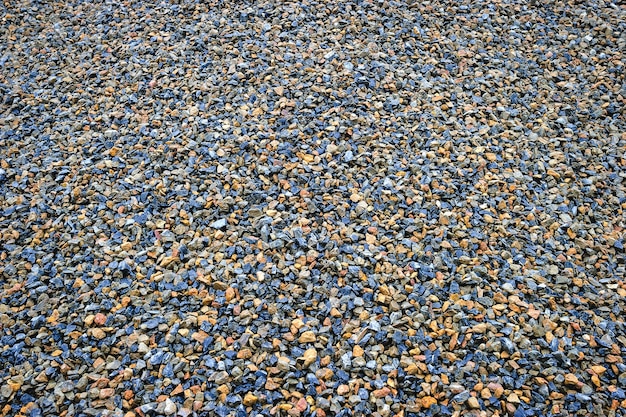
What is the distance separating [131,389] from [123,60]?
122 inches

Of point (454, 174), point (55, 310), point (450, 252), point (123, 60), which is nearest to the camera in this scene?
point (55, 310)

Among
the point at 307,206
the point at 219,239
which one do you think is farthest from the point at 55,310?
the point at 307,206

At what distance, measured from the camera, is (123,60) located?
14.9 feet

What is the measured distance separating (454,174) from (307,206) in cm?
111

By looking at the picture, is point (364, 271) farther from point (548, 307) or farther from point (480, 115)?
point (480, 115)

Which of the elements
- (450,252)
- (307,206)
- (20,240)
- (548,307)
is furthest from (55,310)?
(548,307)

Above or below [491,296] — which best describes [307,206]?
above

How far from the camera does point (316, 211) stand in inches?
131

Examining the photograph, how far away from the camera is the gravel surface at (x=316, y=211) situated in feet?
8.77

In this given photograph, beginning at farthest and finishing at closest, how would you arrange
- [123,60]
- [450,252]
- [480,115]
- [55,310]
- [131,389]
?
[123,60]
[480,115]
[450,252]
[55,310]
[131,389]

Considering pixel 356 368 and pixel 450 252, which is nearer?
pixel 356 368

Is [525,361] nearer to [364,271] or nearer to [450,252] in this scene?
[450,252]

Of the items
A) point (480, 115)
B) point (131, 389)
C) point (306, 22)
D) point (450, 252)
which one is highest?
point (306, 22)

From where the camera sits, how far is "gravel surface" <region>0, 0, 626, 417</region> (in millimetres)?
2672
